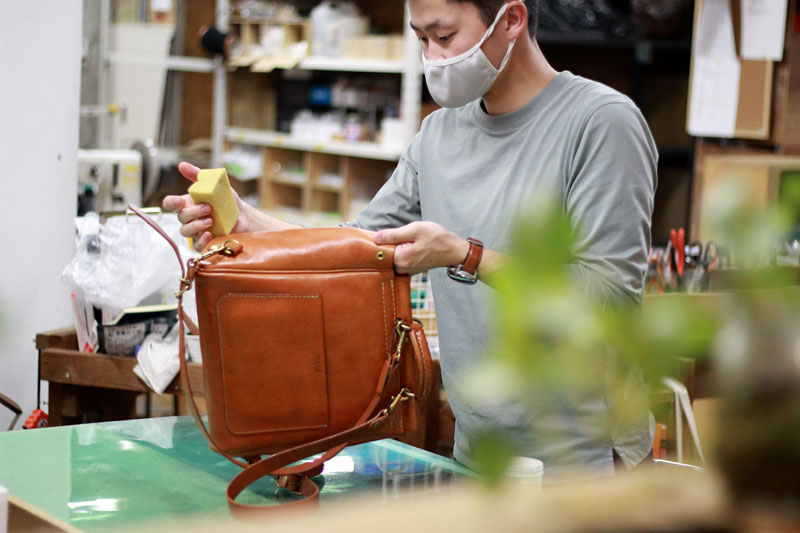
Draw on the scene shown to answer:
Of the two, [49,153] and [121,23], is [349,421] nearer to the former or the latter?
[49,153]

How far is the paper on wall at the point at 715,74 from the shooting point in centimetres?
401

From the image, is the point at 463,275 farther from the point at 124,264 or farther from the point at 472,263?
the point at 124,264

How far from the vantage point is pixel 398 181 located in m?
1.84

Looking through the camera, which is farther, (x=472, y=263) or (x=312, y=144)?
(x=312, y=144)

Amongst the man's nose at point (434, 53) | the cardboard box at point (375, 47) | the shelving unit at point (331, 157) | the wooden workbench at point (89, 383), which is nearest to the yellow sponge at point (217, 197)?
the man's nose at point (434, 53)

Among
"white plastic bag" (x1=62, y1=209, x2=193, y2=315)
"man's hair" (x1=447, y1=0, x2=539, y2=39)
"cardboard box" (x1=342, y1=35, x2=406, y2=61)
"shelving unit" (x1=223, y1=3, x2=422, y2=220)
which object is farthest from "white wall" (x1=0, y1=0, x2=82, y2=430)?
"cardboard box" (x1=342, y1=35, x2=406, y2=61)

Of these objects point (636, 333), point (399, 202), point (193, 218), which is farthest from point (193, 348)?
point (636, 333)

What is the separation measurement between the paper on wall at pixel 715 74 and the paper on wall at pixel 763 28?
0.24 ft

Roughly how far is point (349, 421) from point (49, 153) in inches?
64.0

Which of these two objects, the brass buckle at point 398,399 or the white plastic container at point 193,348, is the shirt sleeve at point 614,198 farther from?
the white plastic container at point 193,348

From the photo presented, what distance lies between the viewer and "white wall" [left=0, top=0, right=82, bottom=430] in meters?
2.50

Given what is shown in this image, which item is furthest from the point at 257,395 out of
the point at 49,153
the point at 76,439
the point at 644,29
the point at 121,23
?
the point at 121,23

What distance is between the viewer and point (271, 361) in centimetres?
129

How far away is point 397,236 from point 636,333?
1019 mm
